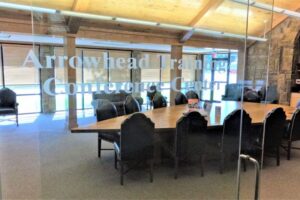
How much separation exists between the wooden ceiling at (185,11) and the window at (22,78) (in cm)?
171

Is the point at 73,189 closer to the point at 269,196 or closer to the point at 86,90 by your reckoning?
the point at 269,196

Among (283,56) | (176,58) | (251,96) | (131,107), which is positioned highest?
(283,56)

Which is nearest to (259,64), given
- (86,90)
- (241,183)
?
(241,183)

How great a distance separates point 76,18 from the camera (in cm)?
502

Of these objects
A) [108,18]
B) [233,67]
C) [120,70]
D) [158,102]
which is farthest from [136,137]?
[120,70]

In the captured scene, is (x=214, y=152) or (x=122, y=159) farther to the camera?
(x=214, y=152)

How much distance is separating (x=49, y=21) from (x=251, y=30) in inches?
166

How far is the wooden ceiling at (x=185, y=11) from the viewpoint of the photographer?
190 inches

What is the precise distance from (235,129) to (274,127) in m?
0.68

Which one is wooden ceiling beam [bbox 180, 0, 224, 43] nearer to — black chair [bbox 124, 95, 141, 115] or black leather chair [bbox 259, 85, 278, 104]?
black leather chair [bbox 259, 85, 278, 104]

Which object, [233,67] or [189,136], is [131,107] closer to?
[189,136]

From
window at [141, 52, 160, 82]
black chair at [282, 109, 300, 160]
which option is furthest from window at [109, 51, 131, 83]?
black chair at [282, 109, 300, 160]

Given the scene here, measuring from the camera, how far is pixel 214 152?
146 inches

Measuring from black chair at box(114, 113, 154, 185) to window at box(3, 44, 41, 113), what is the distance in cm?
324
